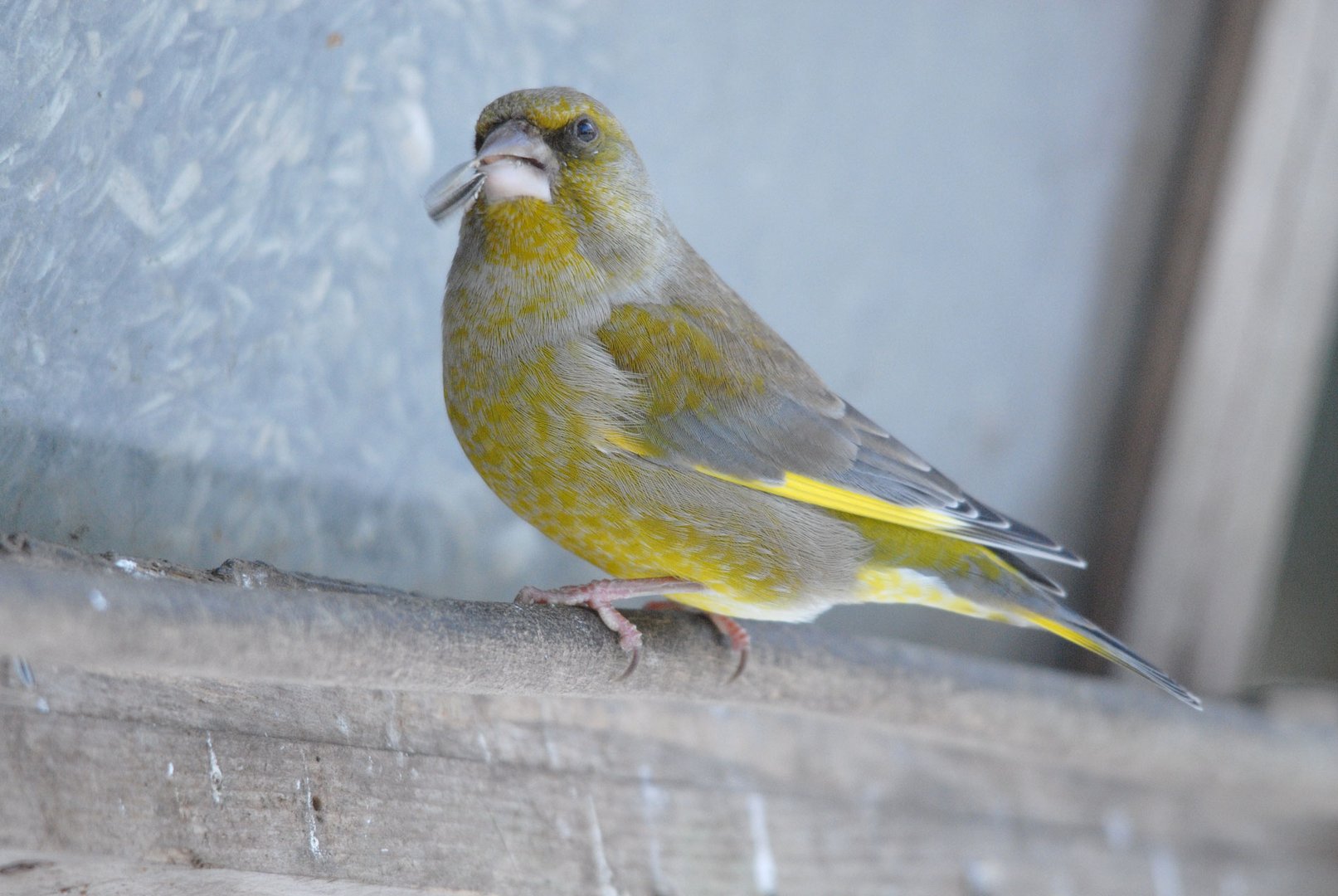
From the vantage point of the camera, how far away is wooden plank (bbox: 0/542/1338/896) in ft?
4.70

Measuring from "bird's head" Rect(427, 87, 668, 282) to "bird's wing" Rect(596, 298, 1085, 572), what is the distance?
13 cm

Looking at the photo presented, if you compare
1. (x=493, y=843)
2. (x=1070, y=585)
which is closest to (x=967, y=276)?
(x=1070, y=585)

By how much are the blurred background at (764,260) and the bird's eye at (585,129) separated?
346mm

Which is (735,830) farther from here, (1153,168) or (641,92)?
(1153,168)

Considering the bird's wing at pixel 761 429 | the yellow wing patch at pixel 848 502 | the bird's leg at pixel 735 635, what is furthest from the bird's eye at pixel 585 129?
the bird's leg at pixel 735 635

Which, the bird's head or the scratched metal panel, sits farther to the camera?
the bird's head

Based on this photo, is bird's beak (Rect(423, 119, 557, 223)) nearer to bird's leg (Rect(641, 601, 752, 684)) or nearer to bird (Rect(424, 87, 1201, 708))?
bird (Rect(424, 87, 1201, 708))

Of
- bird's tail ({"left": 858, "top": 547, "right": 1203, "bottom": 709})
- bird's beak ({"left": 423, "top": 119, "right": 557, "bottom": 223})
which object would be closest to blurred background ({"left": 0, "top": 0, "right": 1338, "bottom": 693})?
bird's beak ({"left": 423, "top": 119, "right": 557, "bottom": 223})

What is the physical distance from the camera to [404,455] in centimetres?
240

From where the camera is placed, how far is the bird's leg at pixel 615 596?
6.54 ft

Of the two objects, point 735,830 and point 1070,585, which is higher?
point 1070,585

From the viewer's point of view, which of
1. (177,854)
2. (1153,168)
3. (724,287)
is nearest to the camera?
(177,854)

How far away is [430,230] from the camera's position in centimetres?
239

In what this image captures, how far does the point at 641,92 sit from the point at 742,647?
111 centimetres
